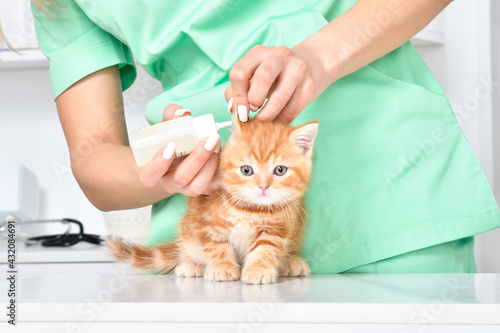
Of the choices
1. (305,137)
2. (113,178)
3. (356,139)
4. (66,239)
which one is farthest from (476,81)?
(66,239)

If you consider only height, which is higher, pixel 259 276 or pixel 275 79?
pixel 275 79

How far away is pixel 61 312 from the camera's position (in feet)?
1.77

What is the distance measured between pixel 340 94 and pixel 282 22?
0.16m

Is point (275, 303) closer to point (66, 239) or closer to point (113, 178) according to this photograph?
point (113, 178)

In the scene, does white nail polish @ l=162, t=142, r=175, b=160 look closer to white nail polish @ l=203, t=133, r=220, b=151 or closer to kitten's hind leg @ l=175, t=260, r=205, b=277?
white nail polish @ l=203, t=133, r=220, b=151

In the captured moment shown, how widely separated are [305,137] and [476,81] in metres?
1.35

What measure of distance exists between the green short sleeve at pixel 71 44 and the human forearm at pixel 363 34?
45 cm

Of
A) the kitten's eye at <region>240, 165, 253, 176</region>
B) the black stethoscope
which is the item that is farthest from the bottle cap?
the black stethoscope

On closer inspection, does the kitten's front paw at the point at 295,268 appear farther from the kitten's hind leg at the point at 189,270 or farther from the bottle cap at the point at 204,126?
the bottle cap at the point at 204,126

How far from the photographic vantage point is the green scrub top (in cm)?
88

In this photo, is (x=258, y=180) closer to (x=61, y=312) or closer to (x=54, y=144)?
(x=61, y=312)

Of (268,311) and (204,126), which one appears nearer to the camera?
(268,311)

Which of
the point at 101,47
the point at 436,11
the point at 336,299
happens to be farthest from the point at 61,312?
the point at 436,11

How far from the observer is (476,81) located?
1920 millimetres
